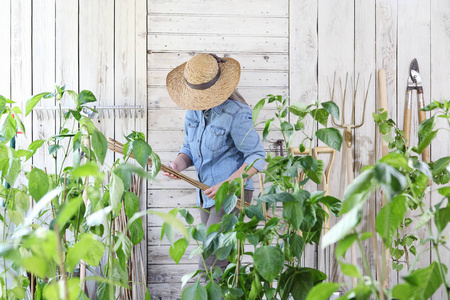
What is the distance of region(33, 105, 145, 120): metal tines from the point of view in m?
2.83

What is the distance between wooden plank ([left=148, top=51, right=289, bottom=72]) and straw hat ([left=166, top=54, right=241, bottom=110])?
1.08 feet

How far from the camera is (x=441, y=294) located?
3.12 m

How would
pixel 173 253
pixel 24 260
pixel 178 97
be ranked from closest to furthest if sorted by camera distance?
pixel 24 260 < pixel 173 253 < pixel 178 97

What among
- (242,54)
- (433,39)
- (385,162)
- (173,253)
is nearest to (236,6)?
(242,54)

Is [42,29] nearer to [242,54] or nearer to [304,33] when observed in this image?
[242,54]

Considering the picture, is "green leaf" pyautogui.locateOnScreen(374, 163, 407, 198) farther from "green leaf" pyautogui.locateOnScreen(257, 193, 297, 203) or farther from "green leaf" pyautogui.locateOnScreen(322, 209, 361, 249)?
"green leaf" pyautogui.locateOnScreen(257, 193, 297, 203)

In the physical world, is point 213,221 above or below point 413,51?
below

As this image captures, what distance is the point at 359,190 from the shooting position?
498 mm

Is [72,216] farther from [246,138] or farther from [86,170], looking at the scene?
[246,138]

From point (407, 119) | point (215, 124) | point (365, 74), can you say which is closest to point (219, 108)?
point (215, 124)

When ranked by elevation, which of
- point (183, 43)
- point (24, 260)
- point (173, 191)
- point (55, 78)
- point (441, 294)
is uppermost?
point (183, 43)

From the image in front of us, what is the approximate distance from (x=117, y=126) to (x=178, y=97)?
18.3 inches

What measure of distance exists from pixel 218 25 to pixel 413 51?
134cm

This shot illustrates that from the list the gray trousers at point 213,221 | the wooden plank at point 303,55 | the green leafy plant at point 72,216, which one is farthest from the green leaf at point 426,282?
the wooden plank at point 303,55
